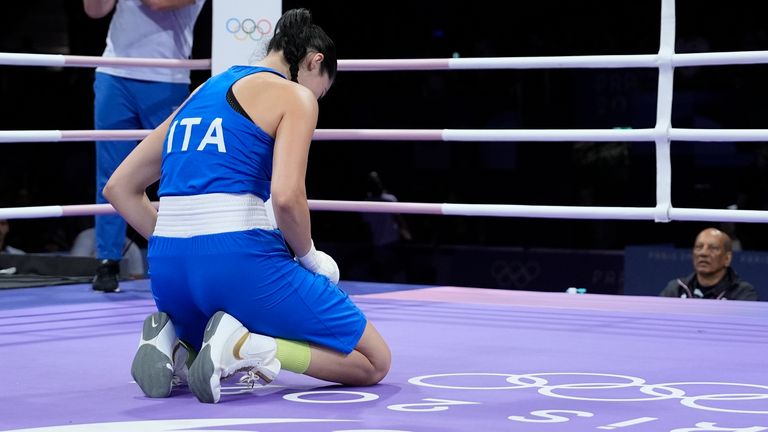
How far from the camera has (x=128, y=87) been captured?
148 inches

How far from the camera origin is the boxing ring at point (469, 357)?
Result: 73.6 inches

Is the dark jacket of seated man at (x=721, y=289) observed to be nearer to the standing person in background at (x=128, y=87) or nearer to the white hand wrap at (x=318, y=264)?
the standing person in background at (x=128, y=87)

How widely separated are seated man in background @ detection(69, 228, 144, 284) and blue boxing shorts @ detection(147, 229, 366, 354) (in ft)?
5.37

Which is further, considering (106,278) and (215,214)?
(106,278)

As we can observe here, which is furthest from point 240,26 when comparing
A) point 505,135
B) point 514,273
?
point 514,273

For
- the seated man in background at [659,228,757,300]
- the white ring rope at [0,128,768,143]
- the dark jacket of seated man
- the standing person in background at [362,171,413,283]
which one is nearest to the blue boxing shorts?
the white ring rope at [0,128,768,143]

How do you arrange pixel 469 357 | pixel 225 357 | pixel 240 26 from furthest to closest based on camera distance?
pixel 240 26 → pixel 469 357 → pixel 225 357

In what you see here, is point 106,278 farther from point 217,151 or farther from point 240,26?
point 217,151

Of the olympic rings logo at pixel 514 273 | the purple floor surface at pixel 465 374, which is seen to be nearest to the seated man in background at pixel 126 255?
the purple floor surface at pixel 465 374

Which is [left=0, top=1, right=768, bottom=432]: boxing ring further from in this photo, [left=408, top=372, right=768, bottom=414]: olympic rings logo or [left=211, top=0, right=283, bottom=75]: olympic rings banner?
[left=211, top=0, right=283, bottom=75]: olympic rings banner

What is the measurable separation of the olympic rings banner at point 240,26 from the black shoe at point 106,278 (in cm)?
69

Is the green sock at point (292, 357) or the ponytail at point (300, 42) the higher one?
the ponytail at point (300, 42)

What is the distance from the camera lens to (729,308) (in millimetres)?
3369

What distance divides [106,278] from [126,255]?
1.56m
